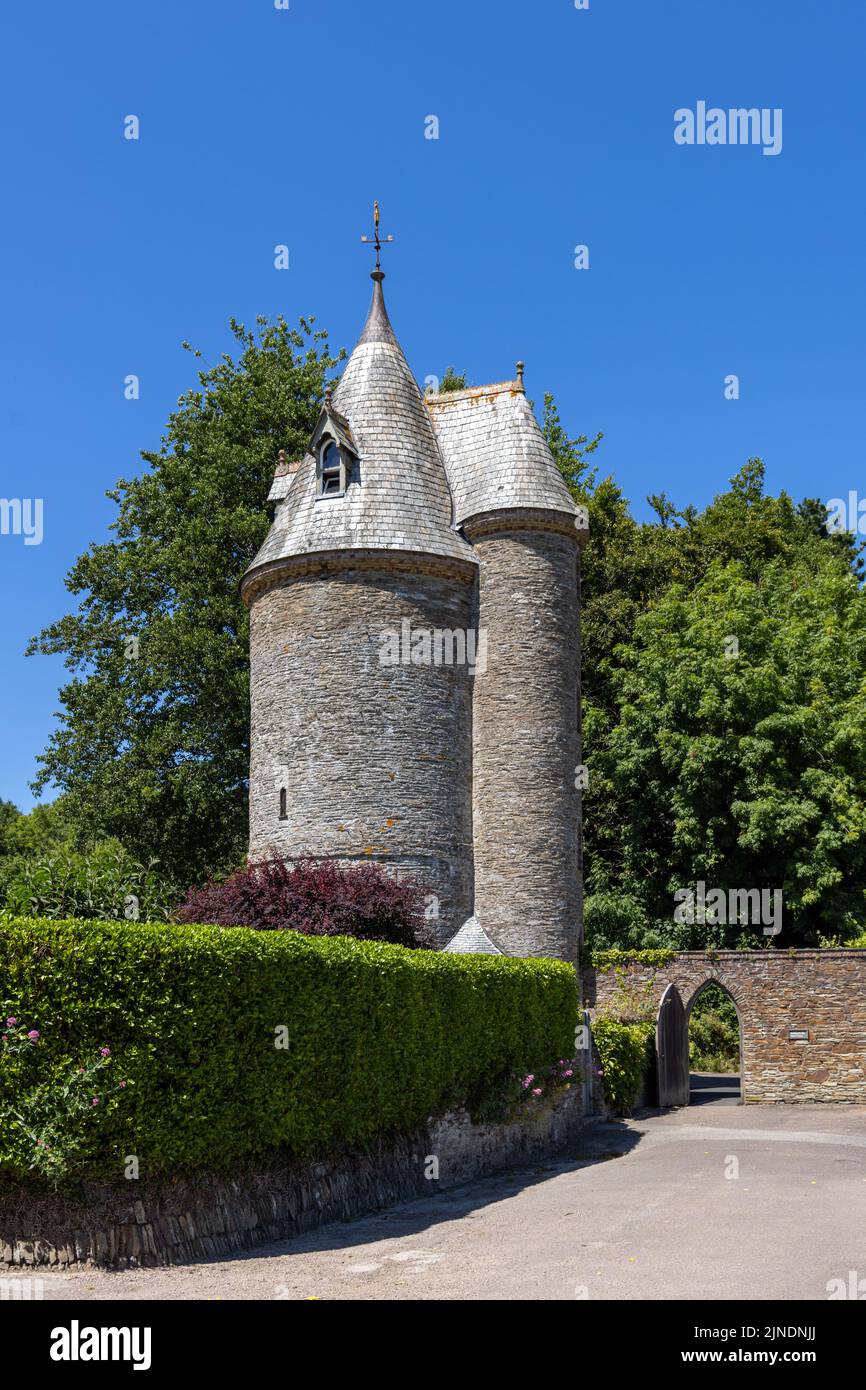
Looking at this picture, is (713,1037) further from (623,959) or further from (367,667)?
(367,667)

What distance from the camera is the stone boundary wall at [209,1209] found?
1179cm

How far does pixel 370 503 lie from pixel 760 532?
835 inches

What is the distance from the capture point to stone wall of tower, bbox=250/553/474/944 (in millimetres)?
25266

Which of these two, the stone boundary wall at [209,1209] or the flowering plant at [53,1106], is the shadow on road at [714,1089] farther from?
the flowering plant at [53,1106]

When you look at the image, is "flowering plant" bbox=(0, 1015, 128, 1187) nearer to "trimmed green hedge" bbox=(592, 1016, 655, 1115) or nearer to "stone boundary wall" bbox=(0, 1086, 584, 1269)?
"stone boundary wall" bbox=(0, 1086, 584, 1269)

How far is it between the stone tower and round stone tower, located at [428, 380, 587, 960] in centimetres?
4

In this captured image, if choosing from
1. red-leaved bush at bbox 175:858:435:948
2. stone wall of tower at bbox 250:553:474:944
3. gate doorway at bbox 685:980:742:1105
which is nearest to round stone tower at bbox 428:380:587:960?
stone wall of tower at bbox 250:553:474:944

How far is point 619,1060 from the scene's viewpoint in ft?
88.0

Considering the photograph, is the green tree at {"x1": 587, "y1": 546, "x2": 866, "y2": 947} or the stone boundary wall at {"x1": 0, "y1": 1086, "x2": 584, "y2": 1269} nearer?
the stone boundary wall at {"x1": 0, "y1": 1086, "x2": 584, "y2": 1269}

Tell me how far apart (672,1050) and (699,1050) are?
10.6 meters

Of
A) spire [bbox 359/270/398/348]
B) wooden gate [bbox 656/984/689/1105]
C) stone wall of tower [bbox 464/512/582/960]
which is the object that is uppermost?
spire [bbox 359/270/398/348]

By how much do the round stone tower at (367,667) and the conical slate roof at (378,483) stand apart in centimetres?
4
